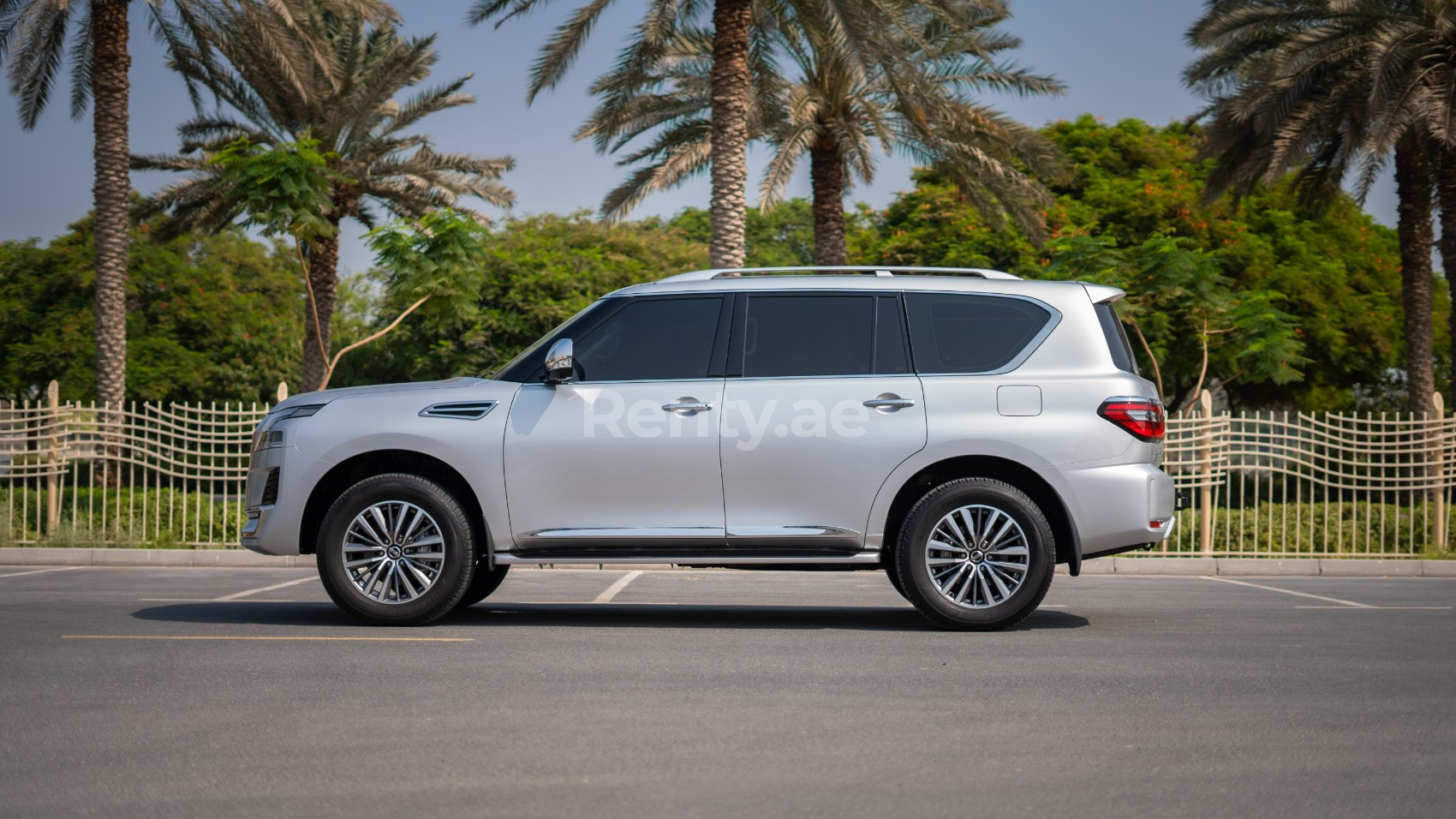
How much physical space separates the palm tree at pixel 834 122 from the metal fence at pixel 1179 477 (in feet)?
23.2

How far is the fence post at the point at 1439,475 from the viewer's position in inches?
670

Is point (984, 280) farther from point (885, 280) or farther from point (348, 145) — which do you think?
point (348, 145)

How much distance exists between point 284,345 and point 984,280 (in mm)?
44430

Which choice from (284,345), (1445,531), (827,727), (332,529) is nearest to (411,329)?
(284,345)

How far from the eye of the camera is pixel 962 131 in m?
22.9

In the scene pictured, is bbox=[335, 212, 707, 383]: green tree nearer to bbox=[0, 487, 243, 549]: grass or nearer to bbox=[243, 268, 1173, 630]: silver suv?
bbox=[0, 487, 243, 549]: grass

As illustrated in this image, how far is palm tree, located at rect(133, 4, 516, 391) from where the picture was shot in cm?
2831

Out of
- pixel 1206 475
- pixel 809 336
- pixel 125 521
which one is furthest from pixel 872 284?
pixel 125 521

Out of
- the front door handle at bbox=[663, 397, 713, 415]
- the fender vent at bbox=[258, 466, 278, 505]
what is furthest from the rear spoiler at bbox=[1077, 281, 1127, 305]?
the fender vent at bbox=[258, 466, 278, 505]

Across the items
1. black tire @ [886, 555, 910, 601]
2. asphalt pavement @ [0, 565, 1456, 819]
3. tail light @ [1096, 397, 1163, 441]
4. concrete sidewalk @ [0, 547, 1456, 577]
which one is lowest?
concrete sidewalk @ [0, 547, 1456, 577]

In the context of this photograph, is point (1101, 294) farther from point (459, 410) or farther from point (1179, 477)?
point (1179, 477)

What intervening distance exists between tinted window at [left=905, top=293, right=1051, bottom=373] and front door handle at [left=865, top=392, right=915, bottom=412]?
24 centimetres

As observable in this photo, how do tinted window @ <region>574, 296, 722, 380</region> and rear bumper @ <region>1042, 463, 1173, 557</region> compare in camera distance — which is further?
tinted window @ <region>574, 296, 722, 380</region>

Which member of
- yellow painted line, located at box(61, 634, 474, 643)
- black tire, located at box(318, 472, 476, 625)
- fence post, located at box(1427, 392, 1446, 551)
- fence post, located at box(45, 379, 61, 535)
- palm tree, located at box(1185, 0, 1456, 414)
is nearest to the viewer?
yellow painted line, located at box(61, 634, 474, 643)
